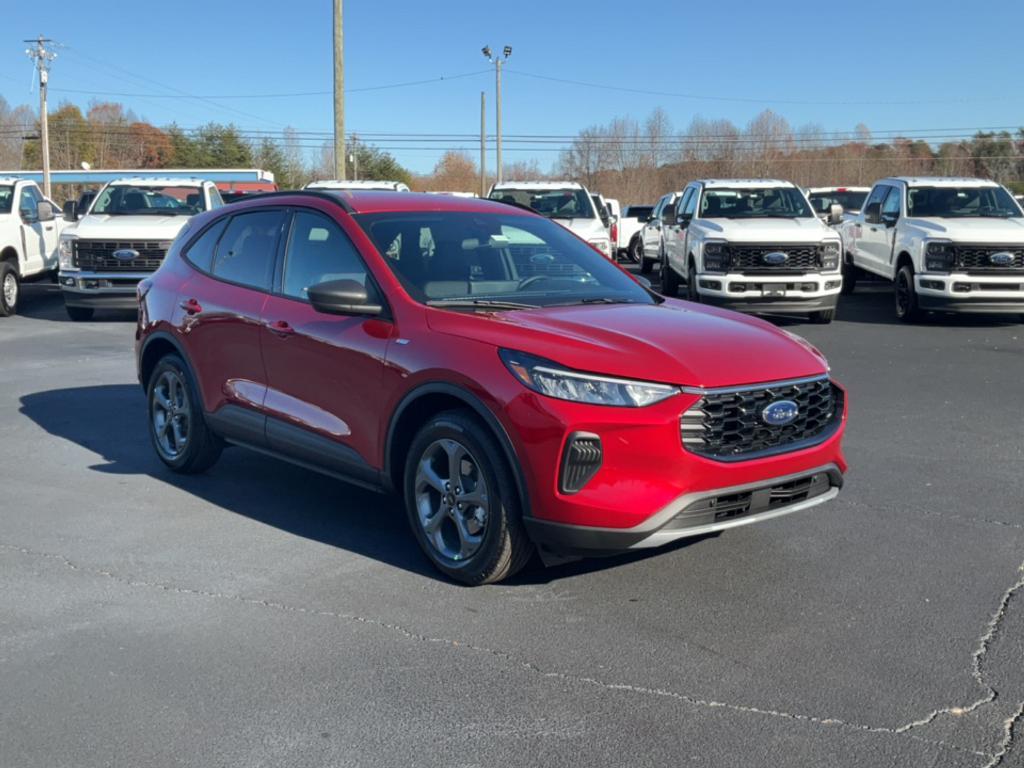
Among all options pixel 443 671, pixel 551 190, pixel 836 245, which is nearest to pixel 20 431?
pixel 443 671

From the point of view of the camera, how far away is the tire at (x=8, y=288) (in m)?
16.0

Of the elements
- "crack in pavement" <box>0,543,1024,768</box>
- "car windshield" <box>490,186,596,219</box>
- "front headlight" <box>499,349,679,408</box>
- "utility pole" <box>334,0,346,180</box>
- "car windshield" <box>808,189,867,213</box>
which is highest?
"utility pole" <box>334,0,346,180</box>

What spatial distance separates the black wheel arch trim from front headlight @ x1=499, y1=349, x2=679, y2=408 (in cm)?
23

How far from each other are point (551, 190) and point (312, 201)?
12.9 metres

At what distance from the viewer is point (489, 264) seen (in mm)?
5559

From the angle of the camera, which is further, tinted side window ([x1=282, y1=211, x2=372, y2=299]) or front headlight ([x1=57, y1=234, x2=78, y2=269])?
front headlight ([x1=57, y1=234, x2=78, y2=269])

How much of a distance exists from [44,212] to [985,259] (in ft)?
44.5

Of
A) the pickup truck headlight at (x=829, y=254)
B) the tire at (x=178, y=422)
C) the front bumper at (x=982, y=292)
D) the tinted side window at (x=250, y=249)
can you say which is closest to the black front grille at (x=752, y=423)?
the tinted side window at (x=250, y=249)

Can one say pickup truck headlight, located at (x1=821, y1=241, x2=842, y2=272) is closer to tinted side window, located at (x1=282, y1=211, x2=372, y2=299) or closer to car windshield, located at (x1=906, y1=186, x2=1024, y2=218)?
car windshield, located at (x1=906, y1=186, x2=1024, y2=218)

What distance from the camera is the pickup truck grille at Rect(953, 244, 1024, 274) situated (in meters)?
14.0

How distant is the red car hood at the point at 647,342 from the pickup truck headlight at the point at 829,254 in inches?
378

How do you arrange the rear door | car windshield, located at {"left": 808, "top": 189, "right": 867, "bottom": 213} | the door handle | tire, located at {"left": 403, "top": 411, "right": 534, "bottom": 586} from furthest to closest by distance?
1. car windshield, located at {"left": 808, "top": 189, "right": 867, "bottom": 213}
2. the door handle
3. the rear door
4. tire, located at {"left": 403, "top": 411, "right": 534, "bottom": 586}

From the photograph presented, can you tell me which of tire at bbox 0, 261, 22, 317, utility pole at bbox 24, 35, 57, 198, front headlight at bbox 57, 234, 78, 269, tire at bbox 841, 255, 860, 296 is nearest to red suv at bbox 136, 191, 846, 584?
front headlight at bbox 57, 234, 78, 269

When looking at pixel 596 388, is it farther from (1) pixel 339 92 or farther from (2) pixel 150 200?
(1) pixel 339 92
